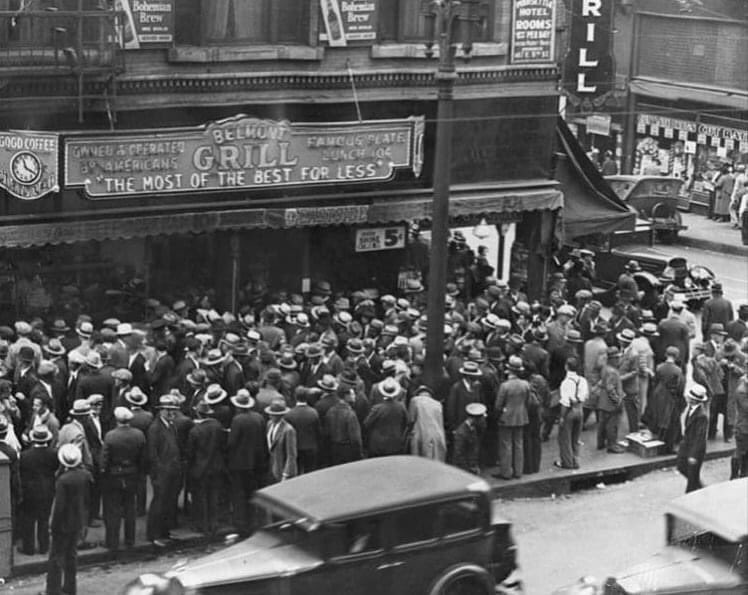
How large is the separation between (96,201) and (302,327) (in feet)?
11.4

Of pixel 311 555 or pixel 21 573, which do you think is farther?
pixel 21 573

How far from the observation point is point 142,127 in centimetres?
2277

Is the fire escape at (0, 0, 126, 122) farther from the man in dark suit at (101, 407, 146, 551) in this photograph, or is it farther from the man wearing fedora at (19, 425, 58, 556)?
the man wearing fedora at (19, 425, 58, 556)

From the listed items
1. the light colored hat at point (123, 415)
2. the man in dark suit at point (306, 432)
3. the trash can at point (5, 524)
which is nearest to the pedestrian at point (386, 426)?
the man in dark suit at point (306, 432)

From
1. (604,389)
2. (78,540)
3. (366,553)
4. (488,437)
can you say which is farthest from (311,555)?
(604,389)

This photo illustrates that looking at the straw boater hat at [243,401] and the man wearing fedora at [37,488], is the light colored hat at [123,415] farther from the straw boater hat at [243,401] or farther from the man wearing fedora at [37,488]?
the straw boater hat at [243,401]

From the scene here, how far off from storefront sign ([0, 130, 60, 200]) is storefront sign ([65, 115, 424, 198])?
0.82 feet

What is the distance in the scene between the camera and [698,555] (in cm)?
1411

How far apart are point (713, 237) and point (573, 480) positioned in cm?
1903

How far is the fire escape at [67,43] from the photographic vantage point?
834 inches

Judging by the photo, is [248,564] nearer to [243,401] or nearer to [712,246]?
[243,401]

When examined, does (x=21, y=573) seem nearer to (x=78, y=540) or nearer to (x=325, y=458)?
(x=78, y=540)

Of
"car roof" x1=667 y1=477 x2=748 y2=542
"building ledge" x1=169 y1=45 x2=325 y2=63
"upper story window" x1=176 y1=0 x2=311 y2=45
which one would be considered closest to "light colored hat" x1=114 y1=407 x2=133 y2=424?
"car roof" x1=667 y1=477 x2=748 y2=542

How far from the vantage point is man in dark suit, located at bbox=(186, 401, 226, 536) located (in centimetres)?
1694
